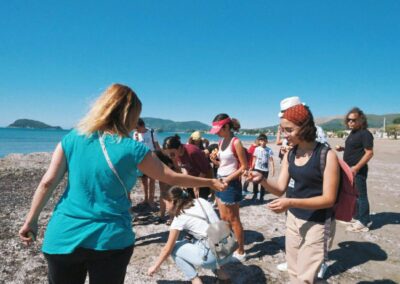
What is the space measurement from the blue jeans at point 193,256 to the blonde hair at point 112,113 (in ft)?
6.53

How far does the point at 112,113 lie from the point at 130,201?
89 centimetres

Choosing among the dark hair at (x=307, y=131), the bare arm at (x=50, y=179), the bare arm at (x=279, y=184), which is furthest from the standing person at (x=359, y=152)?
the bare arm at (x=50, y=179)

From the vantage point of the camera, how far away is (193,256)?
3.40 m

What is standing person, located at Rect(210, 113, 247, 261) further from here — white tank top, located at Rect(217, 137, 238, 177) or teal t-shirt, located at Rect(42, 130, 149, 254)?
teal t-shirt, located at Rect(42, 130, 149, 254)

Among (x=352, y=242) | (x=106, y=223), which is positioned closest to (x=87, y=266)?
(x=106, y=223)

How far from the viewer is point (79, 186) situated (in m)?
1.90

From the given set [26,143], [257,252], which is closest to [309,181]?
[257,252]

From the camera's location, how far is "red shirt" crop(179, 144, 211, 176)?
507 cm

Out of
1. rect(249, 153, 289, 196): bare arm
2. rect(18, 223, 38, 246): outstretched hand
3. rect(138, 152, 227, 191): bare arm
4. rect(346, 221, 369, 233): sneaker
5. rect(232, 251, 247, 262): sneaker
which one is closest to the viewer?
rect(138, 152, 227, 191): bare arm

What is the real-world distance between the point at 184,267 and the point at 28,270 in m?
2.35

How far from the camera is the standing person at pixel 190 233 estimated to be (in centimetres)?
337

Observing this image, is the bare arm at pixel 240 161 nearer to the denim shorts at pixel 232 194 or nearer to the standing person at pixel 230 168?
the standing person at pixel 230 168

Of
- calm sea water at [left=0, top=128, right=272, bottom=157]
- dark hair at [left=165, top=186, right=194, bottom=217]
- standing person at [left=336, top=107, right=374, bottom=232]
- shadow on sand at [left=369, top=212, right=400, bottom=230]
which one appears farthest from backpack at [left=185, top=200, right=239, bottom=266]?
calm sea water at [left=0, top=128, right=272, bottom=157]

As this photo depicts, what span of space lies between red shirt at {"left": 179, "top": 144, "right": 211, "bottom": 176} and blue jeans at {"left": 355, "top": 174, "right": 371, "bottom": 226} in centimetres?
316
